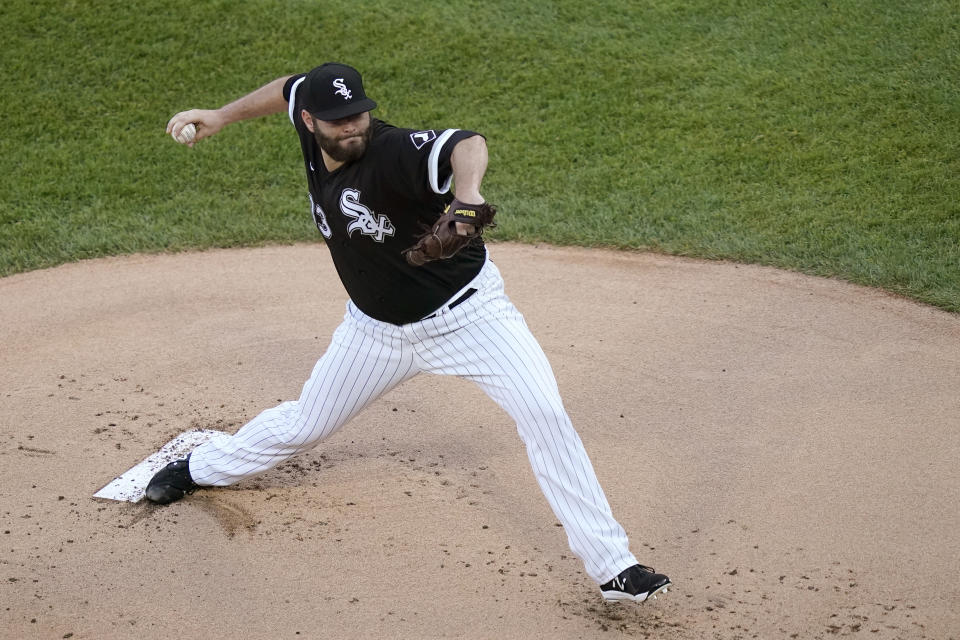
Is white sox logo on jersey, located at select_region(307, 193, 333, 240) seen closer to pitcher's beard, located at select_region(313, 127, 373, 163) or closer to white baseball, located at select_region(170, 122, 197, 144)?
pitcher's beard, located at select_region(313, 127, 373, 163)

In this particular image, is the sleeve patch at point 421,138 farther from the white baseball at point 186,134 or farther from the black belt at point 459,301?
the white baseball at point 186,134

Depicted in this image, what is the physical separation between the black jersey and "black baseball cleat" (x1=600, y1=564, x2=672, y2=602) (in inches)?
47.3

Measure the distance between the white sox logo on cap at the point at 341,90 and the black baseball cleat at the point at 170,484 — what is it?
1.85 m

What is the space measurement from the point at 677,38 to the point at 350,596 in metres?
7.96

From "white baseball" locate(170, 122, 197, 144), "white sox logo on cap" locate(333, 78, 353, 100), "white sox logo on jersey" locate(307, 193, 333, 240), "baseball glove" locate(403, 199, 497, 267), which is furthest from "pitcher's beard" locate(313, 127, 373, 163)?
"white baseball" locate(170, 122, 197, 144)

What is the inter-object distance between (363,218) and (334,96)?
0.45 meters

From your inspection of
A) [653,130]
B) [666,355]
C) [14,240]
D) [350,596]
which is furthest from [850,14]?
[350,596]

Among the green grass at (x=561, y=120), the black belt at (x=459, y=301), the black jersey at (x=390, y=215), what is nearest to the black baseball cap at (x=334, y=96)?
the black jersey at (x=390, y=215)

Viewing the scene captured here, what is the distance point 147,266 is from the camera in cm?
756

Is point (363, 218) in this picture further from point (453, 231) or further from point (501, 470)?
point (501, 470)

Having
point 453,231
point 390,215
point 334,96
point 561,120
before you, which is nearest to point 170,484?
point 390,215

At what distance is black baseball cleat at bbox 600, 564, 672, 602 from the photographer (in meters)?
3.83

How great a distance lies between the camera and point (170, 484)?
471cm

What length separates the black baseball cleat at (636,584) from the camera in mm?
3826
